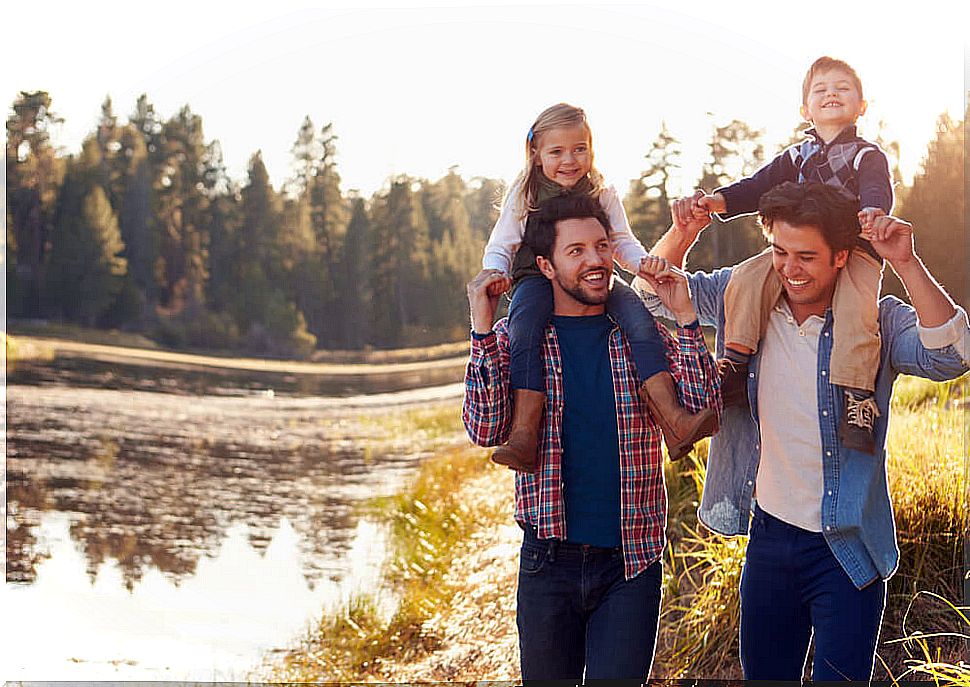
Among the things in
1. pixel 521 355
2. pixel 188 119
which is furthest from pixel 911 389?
pixel 188 119

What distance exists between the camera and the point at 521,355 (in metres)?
1.90

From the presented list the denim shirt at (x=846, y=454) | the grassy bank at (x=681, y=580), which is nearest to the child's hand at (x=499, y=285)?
the denim shirt at (x=846, y=454)

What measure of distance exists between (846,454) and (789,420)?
120 mm

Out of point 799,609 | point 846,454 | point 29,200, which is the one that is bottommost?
point 799,609

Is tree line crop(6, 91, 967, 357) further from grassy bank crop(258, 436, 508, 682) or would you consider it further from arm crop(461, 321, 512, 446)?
arm crop(461, 321, 512, 446)

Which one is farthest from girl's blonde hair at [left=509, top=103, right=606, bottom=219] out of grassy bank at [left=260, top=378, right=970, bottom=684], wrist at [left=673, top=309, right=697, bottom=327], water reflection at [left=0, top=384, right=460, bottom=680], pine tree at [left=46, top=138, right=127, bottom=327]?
pine tree at [left=46, top=138, right=127, bottom=327]

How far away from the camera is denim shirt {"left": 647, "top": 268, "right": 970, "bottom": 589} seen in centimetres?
190

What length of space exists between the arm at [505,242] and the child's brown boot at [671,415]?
Result: 1.30 feet

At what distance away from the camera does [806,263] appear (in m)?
2.00

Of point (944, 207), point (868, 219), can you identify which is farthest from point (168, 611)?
point (868, 219)

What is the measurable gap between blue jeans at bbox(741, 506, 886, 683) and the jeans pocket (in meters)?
0.43

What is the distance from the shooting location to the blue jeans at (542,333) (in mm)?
1881

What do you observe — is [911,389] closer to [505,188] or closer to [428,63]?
[505,188]

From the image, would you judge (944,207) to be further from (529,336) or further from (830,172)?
(529,336)
